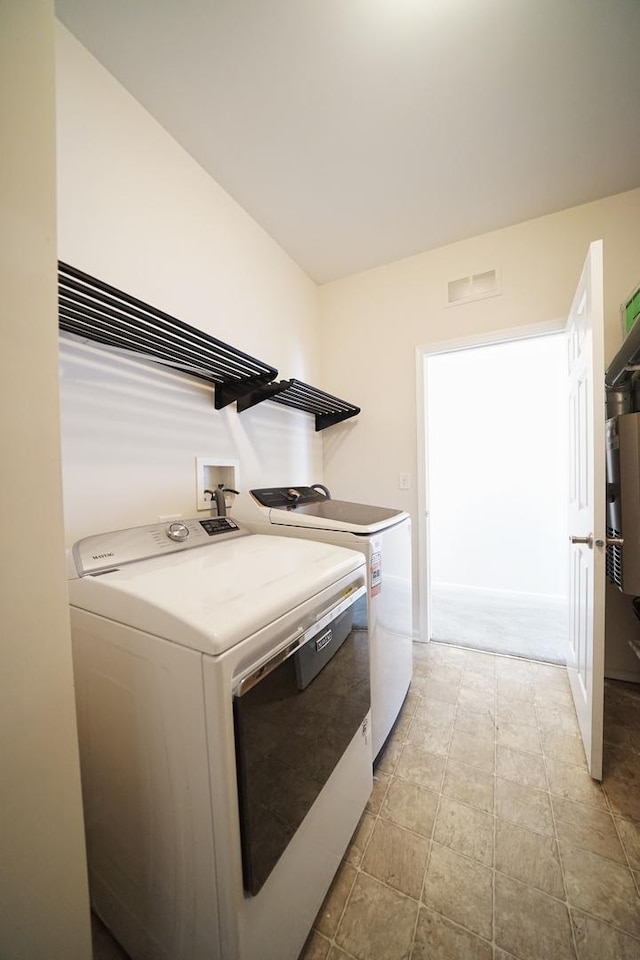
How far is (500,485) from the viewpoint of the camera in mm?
3393

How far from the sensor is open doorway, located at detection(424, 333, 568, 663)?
3074 millimetres

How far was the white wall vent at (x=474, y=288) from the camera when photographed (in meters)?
2.07

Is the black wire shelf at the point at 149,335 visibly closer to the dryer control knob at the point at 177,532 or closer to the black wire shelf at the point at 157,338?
the black wire shelf at the point at 157,338

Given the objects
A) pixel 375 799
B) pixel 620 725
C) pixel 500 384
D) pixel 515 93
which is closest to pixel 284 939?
pixel 375 799

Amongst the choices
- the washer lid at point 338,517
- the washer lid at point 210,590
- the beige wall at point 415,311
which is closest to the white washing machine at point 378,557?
the washer lid at point 338,517

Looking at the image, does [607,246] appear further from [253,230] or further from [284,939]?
[284,939]

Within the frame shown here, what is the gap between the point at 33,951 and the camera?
523mm

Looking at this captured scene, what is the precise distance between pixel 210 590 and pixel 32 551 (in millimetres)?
341

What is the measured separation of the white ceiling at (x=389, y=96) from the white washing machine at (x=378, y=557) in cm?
166

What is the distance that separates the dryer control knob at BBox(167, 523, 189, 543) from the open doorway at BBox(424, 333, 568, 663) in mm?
2247

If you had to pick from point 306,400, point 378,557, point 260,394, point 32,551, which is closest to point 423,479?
point 306,400

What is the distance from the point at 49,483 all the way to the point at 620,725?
245 cm

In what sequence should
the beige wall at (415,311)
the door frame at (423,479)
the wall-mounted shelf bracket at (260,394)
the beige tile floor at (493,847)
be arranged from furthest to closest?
the door frame at (423,479) → the beige wall at (415,311) → the wall-mounted shelf bracket at (260,394) → the beige tile floor at (493,847)

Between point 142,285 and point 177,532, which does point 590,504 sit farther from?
point 142,285
